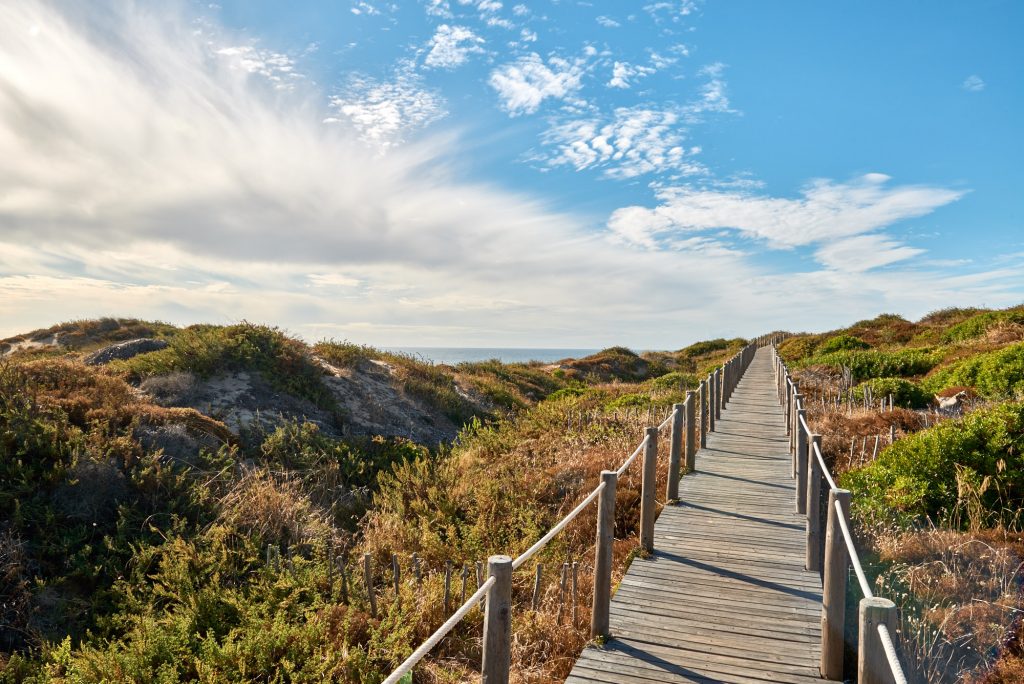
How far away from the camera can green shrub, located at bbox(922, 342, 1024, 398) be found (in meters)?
15.5

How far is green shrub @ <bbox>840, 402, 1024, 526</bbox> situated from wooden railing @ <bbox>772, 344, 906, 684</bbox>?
3.87ft

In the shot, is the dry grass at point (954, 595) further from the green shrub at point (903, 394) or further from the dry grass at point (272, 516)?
the green shrub at point (903, 394)

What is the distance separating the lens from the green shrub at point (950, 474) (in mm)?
7895

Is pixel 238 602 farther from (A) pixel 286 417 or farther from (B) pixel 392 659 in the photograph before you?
(A) pixel 286 417

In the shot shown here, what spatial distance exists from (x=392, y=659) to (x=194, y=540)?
168 inches

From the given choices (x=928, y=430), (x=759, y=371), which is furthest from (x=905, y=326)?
(x=928, y=430)

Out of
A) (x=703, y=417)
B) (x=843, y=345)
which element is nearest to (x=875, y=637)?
(x=703, y=417)

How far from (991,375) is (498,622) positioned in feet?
59.6

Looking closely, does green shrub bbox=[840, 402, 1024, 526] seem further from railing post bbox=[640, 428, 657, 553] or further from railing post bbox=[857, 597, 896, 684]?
railing post bbox=[857, 597, 896, 684]

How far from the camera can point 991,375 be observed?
641 inches

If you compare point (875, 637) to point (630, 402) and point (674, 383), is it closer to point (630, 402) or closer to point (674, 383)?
point (630, 402)

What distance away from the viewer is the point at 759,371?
101ft

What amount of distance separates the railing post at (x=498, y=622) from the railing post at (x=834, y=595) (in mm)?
2657

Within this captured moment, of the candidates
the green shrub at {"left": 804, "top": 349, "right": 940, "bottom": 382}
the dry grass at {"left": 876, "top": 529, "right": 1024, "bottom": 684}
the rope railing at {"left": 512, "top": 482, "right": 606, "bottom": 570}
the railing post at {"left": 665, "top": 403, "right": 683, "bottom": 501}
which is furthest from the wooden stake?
the green shrub at {"left": 804, "top": 349, "right": 940, "bottom": 382}
